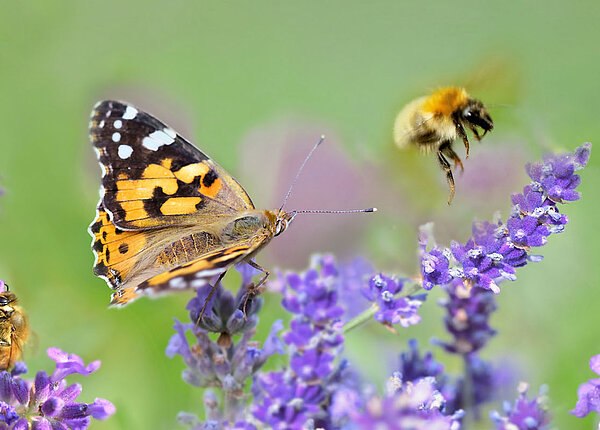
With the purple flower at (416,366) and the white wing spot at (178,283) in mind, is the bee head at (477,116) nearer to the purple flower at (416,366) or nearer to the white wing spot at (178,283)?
the purple flower at (416,366)

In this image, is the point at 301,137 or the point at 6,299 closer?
the point at 6,299

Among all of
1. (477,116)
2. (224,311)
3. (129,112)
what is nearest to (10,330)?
(224,311)

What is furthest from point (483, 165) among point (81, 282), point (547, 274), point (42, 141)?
point (42, 141)

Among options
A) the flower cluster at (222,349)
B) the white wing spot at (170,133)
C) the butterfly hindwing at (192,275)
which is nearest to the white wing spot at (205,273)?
the butterfly hindwing at (192,275)

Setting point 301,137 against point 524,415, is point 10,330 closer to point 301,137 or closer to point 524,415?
point 524,415

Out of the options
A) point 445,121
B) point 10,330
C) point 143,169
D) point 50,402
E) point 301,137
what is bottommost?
point 50,402

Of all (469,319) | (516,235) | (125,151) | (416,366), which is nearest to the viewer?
(516,235)
